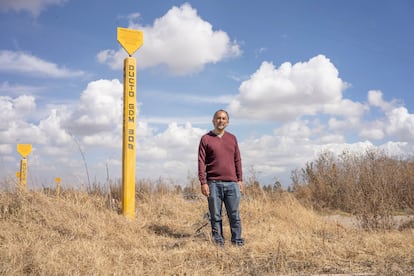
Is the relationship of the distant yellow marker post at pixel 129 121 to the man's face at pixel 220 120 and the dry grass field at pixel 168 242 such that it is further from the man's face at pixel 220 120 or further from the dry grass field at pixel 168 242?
the man's face at pixel 220 120

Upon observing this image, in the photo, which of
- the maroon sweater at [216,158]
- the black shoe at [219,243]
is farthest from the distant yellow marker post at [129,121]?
the black shoe at [219,243]

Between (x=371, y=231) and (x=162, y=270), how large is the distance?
14.0ft

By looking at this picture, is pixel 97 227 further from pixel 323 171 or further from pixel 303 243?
pixel 323 171

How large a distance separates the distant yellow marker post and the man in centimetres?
235

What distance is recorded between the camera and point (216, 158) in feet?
19.2

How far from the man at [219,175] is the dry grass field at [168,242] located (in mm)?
341

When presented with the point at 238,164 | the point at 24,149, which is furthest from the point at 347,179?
the point at 24,149

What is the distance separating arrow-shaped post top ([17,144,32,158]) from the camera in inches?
594

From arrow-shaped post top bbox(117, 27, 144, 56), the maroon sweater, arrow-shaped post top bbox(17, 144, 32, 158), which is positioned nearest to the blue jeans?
the maroon sweater

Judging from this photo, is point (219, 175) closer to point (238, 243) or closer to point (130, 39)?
point (238, 243)

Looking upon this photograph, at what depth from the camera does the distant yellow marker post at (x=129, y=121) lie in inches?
303

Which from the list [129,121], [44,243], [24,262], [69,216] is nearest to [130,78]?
[129,121]

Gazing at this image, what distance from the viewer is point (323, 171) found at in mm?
14055

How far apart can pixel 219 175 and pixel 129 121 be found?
2810 mm
